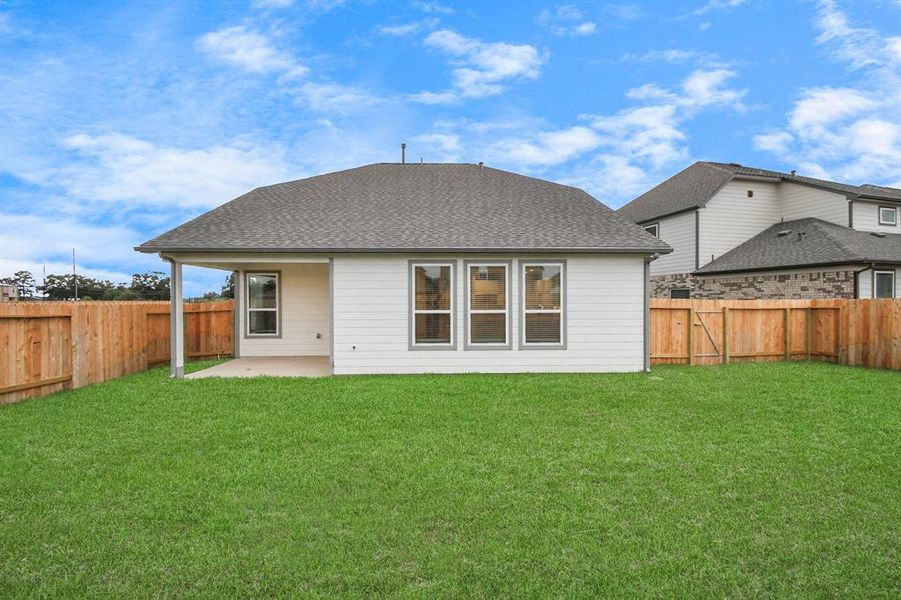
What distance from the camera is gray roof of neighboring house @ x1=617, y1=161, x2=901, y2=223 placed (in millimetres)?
19969

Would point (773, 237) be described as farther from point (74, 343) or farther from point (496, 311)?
point (74, 343)

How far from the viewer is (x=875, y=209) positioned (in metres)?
19.3

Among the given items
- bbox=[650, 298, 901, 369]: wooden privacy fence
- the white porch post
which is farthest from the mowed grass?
bbox=[650, 298, 901, 369]: wooden privacy fence

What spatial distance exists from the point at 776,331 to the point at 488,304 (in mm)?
8209

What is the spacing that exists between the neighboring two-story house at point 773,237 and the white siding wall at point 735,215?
0.13 feet

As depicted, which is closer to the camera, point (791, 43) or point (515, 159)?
point (791, 43)

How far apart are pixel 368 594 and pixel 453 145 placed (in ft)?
67.5

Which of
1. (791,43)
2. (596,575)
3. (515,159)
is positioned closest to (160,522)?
(596,575)

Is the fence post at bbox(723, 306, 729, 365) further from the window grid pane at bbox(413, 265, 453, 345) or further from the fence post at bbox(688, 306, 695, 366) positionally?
the window grid pane at bbox(413, 265, 453, 345)

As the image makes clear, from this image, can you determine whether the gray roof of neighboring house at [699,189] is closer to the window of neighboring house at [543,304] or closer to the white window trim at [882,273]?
the white window trim at [882,273]

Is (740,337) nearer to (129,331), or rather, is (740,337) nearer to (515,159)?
(515,159)

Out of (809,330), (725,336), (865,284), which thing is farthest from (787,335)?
(865,284)

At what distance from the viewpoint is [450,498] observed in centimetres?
407

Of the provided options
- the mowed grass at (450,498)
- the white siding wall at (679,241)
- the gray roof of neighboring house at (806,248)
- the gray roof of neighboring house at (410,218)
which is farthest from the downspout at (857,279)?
the mowed grass at (450,498)
